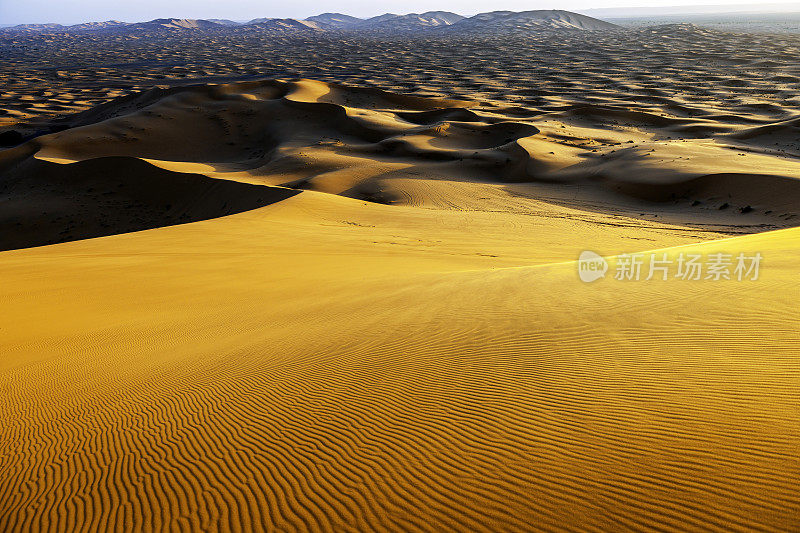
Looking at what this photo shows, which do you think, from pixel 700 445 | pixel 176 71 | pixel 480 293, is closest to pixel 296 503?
pixel 700 445

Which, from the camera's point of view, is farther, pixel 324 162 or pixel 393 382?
pixel 324 162

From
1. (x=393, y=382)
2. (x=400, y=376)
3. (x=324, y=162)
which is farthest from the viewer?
(x=324, y=162)

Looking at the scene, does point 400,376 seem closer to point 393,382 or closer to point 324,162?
point 393,382

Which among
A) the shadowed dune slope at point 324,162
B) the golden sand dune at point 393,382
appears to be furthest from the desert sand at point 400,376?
the shadowed dune slope at point 324,162

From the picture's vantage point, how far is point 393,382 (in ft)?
16.0

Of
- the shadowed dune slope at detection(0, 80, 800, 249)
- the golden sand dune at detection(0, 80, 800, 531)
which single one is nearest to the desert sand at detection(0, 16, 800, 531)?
the golden sand dune at detection(0, 80, 800, 531)

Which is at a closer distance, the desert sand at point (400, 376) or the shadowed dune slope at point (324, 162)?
the desert sand at point (400, 376)

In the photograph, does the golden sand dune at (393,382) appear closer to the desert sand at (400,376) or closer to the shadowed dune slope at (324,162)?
the desert sand at (400,376)

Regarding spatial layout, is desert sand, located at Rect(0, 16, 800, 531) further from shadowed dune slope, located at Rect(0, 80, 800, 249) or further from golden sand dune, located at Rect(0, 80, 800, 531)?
shadowed dune slope, located at Rect(0, 80, 800, 249)

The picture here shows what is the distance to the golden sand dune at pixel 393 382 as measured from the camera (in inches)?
122

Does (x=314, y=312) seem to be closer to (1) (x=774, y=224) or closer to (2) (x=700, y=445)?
(2) (x=700, y=445)

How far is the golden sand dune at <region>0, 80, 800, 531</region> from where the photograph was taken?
122 inches

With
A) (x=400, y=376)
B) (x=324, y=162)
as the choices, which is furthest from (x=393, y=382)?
(x=324, y=162)

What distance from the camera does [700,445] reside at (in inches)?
129
